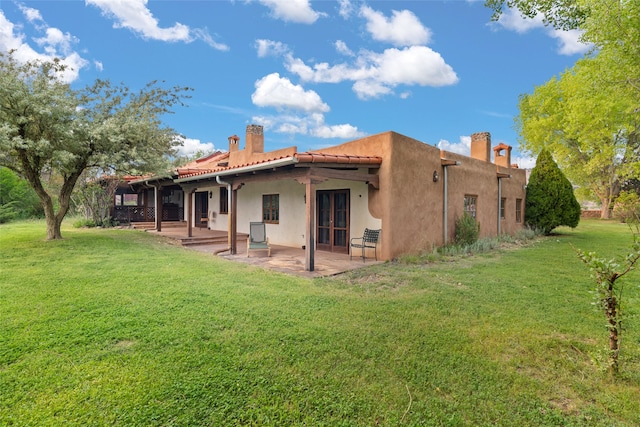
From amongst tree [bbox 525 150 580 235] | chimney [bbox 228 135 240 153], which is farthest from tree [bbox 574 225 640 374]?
tree [bbox 525 150 580 235]

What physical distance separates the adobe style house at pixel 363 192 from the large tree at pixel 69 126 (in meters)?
2.09

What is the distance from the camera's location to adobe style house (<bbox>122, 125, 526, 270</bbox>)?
8.57 metres

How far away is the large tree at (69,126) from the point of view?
953 centimetres

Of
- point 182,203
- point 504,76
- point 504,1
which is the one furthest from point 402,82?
point 182,203

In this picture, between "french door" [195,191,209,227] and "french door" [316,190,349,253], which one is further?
"french door" [195,191,209,227]

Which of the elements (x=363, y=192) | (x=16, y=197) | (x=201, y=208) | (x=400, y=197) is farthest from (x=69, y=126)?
(x=16, y=197)

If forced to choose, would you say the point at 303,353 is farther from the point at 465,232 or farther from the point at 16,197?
the point at 16,197

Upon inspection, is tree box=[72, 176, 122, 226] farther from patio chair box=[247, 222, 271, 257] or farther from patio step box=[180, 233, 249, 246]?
patio chair box=[247, 222, 271, 257]

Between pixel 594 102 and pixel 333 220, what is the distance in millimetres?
19810

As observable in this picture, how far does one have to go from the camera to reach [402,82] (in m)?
18.1

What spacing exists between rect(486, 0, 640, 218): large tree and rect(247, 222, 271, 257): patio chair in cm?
981

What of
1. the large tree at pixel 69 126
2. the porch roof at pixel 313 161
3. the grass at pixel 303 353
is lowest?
the grass at pixel 303 353

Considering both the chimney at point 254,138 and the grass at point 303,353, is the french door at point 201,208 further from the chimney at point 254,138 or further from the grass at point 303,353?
the grass at point 303,353

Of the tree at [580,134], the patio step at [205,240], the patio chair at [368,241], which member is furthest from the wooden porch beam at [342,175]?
the tree at [580,134]
